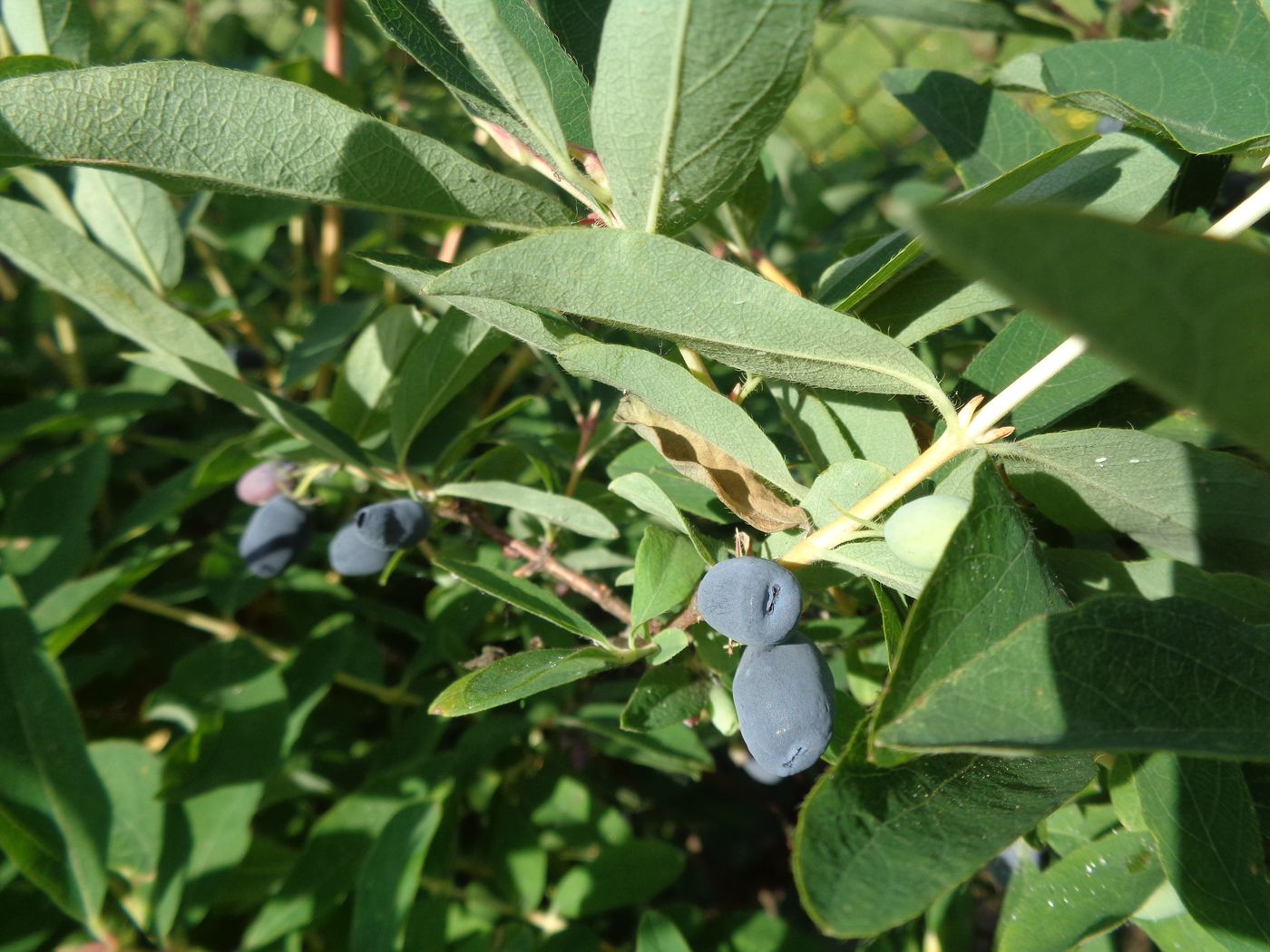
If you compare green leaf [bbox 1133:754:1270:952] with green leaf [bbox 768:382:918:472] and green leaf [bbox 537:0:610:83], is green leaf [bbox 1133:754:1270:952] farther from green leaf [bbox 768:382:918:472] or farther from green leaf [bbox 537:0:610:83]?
green leaf [bbox 537:0:610:83]

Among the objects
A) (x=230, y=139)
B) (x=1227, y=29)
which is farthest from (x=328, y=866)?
(x=1227, y=29)

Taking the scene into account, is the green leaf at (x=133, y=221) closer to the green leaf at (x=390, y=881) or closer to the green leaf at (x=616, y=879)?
the green leaf at (x=390, y=881)

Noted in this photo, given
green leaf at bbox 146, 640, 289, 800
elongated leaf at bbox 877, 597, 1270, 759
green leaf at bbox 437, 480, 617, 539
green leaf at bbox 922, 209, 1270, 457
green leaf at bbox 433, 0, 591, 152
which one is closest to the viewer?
green leaf at bbox 922, 209, 1270, 457

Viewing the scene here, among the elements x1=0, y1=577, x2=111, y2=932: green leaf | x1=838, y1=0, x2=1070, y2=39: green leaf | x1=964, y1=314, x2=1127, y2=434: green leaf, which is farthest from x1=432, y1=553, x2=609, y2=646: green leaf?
x1=838, y1=0, x2=1070, y2=39: green leaf

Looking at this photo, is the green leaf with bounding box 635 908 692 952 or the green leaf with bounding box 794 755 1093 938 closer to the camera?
the green leaf with bounding box 794 755 1093 938

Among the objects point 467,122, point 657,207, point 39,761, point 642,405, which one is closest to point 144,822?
point 39,761

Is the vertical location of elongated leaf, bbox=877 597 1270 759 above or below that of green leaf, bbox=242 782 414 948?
above
